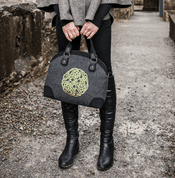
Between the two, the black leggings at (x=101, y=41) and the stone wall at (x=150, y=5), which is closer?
the black leggings at (x=101, y=41)

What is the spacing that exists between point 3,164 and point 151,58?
Result: 11.4ft

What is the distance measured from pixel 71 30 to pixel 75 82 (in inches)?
12.2

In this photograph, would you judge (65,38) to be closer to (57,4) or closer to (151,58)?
(57,4)

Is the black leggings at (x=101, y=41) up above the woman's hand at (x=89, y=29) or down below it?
below

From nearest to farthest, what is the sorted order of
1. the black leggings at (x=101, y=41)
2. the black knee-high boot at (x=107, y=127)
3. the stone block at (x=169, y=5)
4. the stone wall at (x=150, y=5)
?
the black leggings at (x=101, y=41) → the black knee-high boot at (x=107, y=127) → the stone block at (x=169, y=5) → the stone wall at (x=150, y=5)

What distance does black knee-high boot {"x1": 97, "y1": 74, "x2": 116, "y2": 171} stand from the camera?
4.91 feet

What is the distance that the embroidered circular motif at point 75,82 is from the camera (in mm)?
1322

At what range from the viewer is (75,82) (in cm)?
133

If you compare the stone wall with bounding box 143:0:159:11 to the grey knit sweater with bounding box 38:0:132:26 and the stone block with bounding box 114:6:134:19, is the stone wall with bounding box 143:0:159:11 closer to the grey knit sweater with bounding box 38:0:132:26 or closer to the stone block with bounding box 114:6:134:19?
the stone block with bounding box 114:6:134:19

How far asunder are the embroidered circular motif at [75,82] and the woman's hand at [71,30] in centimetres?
20

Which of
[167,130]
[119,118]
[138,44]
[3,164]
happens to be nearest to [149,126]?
[167,130]

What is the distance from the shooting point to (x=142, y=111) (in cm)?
240

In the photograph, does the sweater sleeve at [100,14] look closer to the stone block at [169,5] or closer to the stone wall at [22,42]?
the stone wall at [22,42]

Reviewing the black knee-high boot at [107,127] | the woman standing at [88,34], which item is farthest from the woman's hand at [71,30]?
the black knee-high boot at [107,127]
